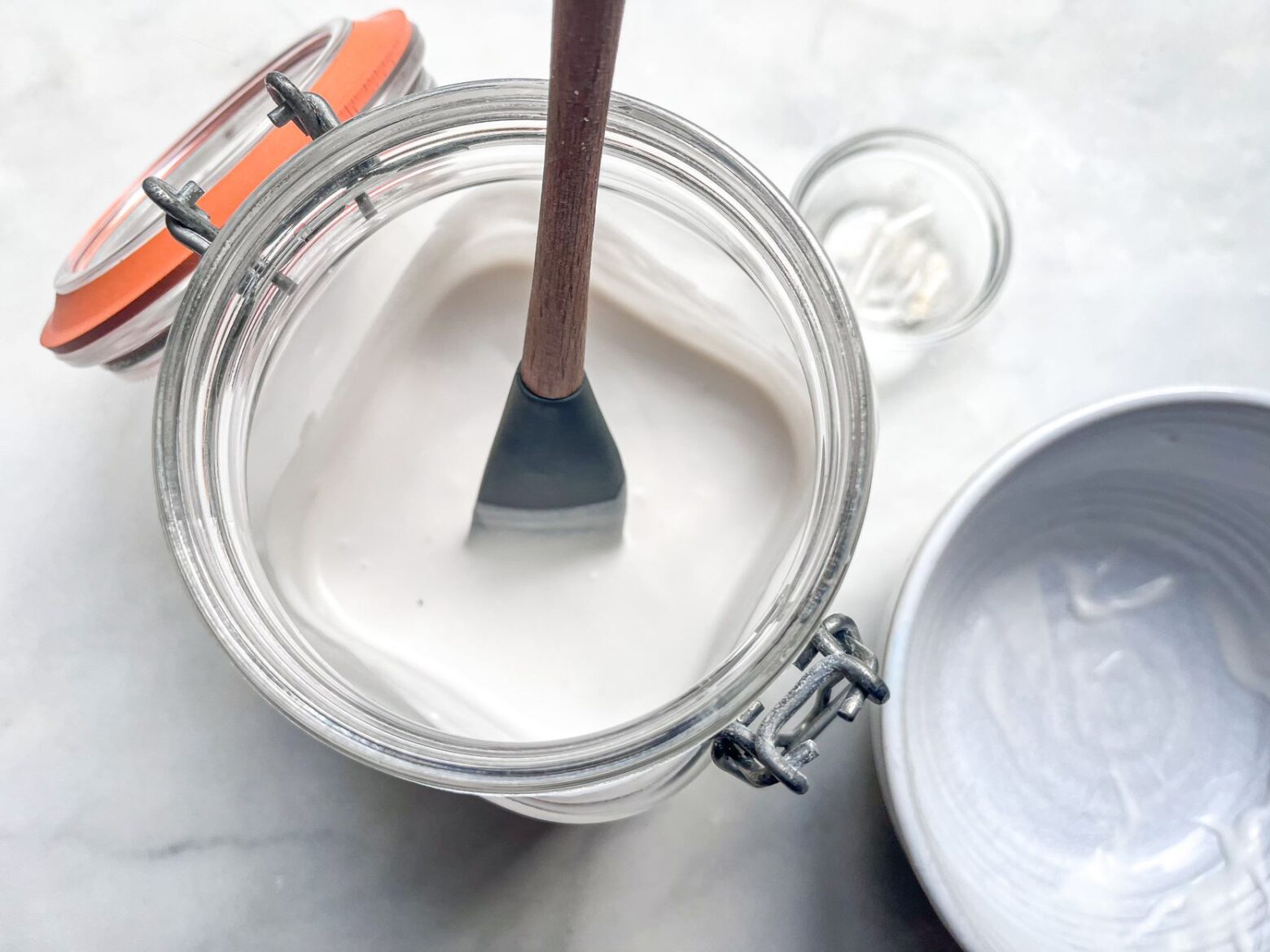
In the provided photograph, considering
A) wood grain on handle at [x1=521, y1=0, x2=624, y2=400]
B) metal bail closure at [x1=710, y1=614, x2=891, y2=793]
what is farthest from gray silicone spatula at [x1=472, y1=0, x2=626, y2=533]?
metal bail closure at [x1=710, y1=614, x2=891, y2=793]

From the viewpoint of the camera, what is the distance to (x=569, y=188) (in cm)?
29

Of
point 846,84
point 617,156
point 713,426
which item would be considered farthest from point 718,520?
point 846,84

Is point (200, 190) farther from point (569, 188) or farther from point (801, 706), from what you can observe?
point (801, 706)

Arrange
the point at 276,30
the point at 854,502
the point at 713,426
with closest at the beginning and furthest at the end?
the point at 854,502 < the point at 713,426 < the point at 276,30

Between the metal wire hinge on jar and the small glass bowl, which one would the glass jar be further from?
the small glass bowl

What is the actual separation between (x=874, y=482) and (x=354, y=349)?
0.25m

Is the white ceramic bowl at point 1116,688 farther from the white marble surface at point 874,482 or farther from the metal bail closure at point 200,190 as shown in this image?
the metal bail closure at point 200,190

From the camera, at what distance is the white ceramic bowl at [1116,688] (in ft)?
1.44

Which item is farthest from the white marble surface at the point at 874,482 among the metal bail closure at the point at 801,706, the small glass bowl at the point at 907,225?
the metal bail closure at the point at 801,706

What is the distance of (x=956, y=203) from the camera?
0.53 m

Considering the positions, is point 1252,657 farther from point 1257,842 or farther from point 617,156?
point 617,156

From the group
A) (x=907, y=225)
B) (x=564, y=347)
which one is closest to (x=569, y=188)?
(x=564, y=347)

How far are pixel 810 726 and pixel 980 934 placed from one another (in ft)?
0.38

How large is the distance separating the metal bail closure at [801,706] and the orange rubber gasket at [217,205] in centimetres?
26
